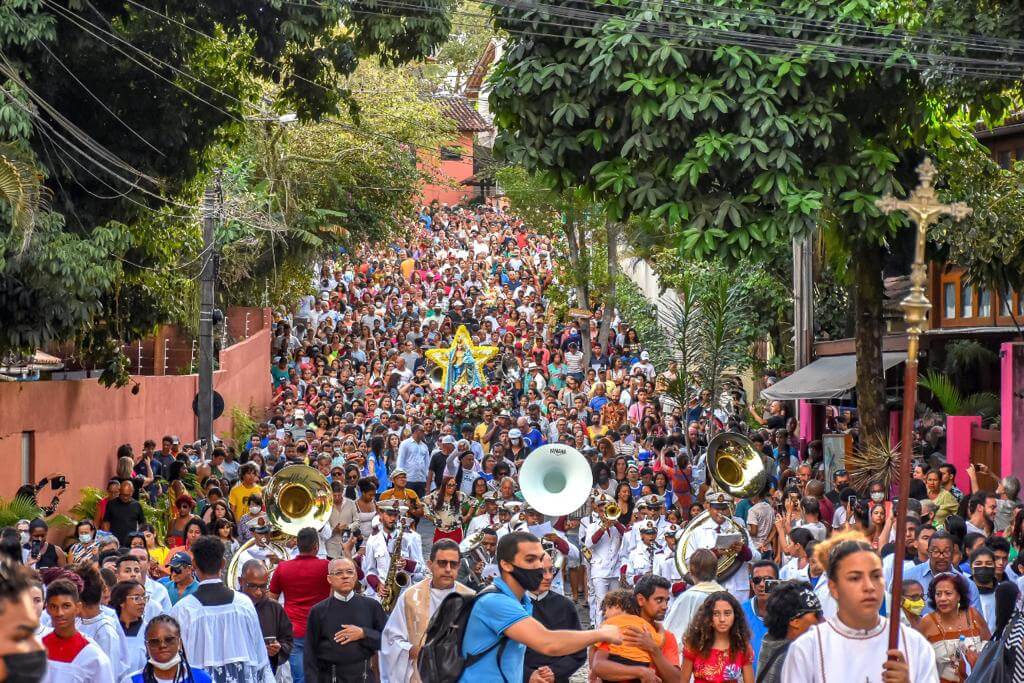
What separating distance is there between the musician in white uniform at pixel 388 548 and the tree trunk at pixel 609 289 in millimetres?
25071

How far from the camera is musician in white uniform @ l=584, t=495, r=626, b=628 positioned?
624 inches

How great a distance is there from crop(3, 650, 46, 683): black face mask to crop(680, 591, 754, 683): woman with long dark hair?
17.3 feet

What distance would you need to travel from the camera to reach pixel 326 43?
778 inches

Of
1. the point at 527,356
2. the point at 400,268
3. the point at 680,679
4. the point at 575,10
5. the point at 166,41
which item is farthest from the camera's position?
the point at 400,268

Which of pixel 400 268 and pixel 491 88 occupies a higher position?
pixel 400 268

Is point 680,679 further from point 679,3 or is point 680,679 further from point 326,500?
point 679,3

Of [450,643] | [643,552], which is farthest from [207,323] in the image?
[450,643]

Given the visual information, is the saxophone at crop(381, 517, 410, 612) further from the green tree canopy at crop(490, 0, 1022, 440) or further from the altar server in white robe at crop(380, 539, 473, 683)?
the green tree canopy at crop(490, 0, 1022, 440)

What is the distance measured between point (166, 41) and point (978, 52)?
10140 millimetres

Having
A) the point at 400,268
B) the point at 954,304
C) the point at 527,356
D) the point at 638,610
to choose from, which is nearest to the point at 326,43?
the point at 954,304

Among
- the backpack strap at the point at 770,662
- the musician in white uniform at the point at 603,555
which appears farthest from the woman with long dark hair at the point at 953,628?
the musician in white uniform at the point at 603,555

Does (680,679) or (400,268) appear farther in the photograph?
(400,268)

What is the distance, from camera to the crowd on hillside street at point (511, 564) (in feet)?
24.2

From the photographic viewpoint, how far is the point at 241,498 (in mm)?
Answer: 17703
